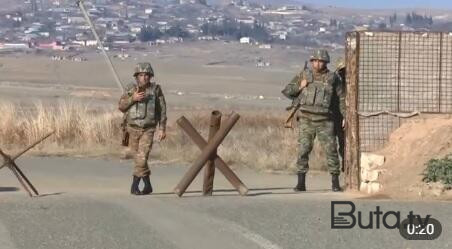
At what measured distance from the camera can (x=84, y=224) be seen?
1154 centimetres

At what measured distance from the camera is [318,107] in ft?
48.1

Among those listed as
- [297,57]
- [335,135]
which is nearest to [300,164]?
[335,135]

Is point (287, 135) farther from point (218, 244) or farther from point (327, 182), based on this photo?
point (218, 244)

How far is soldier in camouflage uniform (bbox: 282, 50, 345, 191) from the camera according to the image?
48.1 feet

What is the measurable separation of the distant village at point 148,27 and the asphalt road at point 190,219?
96140 millimetres

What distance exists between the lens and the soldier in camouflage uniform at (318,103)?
48.1 feet

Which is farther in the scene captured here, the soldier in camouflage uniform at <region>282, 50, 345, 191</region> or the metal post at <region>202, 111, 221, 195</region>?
the soldier in camouflage uniform at <region>282, 50, 345, 191</region>

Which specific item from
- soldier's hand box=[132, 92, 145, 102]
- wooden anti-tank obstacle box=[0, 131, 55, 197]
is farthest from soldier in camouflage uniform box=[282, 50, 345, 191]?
wooden anti-tank obstacle box=[0, 131, 55, 197]

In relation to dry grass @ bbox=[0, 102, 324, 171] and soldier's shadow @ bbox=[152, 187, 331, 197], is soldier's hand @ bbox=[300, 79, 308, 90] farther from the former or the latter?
dry grass @ bbox=[0, 102, 324, 171]

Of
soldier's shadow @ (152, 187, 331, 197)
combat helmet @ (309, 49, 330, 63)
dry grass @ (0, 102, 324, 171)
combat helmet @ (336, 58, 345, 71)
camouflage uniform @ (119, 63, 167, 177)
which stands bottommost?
dry grass @ (0, 102, 324, 171)

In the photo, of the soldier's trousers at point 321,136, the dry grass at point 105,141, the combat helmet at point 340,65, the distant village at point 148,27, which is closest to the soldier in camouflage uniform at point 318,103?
the soldier's trousers at point 321,136

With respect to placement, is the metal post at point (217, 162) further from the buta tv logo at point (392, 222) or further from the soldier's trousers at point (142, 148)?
the buta tv logo at point (392, 222)

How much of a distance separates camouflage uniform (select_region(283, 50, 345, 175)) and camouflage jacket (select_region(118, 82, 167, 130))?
69.9 inches

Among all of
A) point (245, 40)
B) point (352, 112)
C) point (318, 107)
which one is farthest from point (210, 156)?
point (245, 40)
